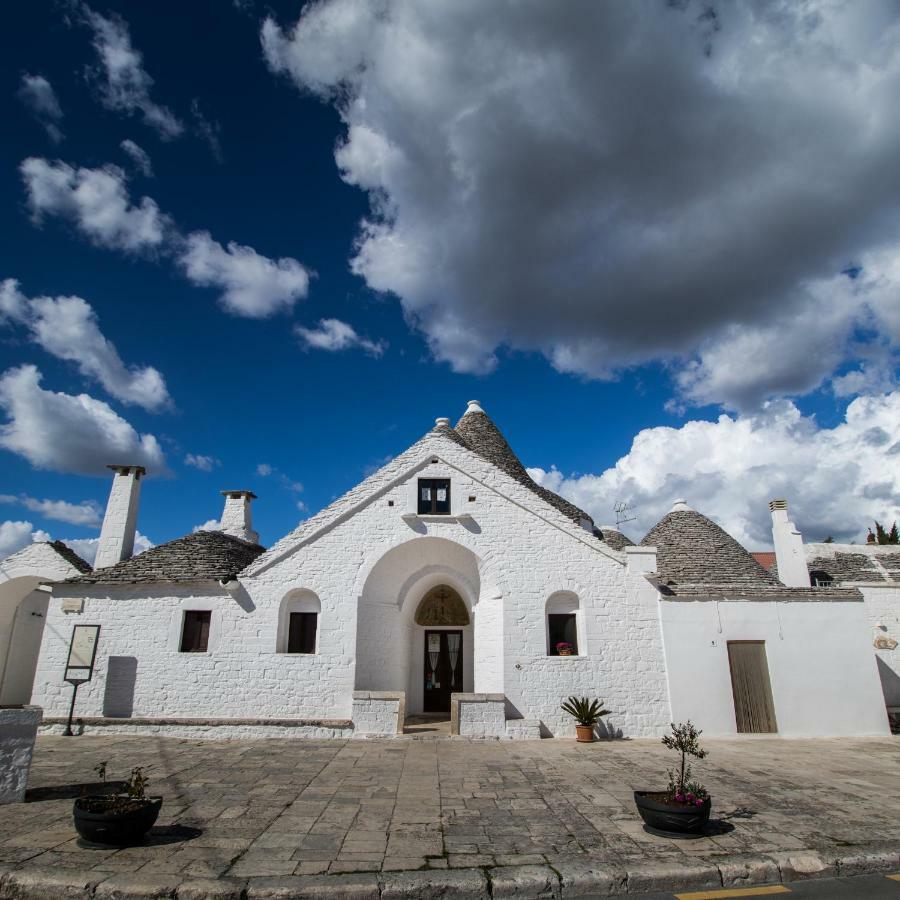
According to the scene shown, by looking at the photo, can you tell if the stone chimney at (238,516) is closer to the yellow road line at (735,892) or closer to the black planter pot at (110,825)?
the black planter pot at (110,825)

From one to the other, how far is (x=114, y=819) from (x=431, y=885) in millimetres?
3405

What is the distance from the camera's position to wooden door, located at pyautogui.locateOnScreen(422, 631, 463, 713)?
53.1 feet

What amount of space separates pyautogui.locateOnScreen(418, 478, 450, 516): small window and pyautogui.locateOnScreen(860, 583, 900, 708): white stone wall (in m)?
13.1

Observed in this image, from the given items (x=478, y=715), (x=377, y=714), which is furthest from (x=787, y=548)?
(x=377, y=714)

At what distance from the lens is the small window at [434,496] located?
50.4 feet

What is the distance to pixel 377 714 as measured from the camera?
13.1 m

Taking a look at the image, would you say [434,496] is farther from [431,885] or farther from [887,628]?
[887,628]

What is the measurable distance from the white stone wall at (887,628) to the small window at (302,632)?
16190 mm

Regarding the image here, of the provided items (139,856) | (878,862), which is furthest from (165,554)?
(878,862)

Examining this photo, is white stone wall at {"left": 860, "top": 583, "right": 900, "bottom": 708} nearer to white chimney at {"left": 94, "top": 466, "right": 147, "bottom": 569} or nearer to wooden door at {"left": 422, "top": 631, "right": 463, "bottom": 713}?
wooden door at {"left": 422, "top": 631, "right": 463, "bottom": 713}

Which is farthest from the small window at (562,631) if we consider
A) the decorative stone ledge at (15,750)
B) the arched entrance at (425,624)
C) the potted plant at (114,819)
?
the decorative stone ledge at (15,750)

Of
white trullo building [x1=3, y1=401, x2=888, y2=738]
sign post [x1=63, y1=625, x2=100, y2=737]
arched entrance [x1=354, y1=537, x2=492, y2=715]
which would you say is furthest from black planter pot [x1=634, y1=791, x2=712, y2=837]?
sign post [x1=63, y1=625, x2=100, y2=737]

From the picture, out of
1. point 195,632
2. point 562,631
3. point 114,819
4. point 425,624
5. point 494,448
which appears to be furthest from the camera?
point 494,448

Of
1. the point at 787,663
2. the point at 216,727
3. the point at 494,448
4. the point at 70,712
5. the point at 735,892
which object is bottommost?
the point at 735,892
